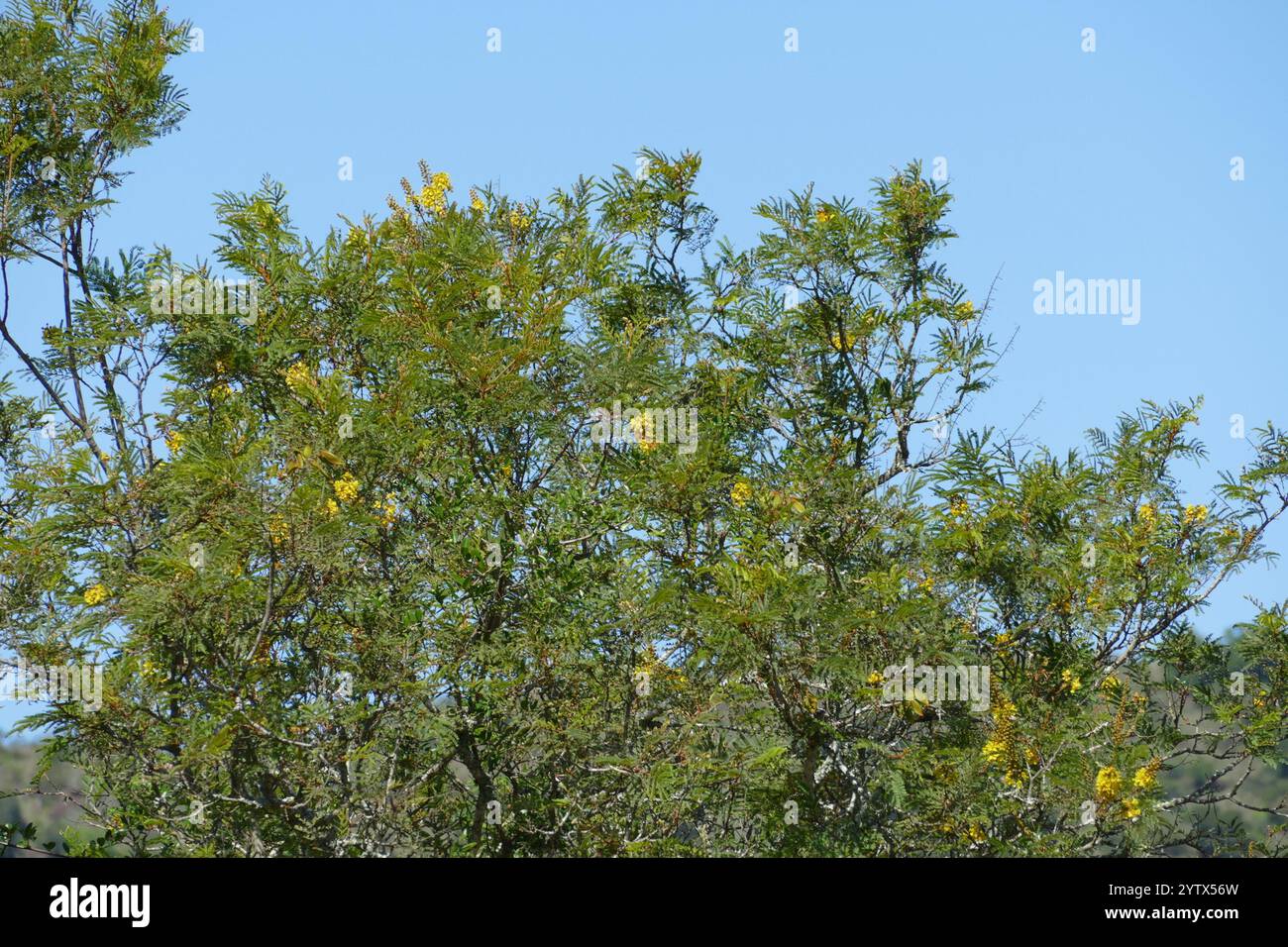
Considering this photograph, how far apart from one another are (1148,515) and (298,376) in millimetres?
4559

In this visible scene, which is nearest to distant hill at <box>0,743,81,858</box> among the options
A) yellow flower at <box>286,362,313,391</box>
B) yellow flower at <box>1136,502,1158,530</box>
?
yellow flower at <box>286,362,313,391</box>

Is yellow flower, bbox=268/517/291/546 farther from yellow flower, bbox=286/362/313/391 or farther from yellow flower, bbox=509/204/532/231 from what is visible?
yellow flower, bbox=509/204/532/231

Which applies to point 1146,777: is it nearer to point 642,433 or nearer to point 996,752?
point 996,752

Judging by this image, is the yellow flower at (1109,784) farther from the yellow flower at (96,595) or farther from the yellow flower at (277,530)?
the yellow flower at (96,595)

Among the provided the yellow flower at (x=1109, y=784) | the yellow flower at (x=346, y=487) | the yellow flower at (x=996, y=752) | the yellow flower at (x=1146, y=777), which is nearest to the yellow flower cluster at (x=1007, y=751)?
the yellow flower at (x=996, y=752)

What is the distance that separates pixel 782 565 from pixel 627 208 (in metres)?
2.87

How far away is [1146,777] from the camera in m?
6.66

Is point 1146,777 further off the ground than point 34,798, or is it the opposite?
point 1146,777

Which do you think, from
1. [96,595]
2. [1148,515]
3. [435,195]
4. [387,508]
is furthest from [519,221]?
[1148,515]

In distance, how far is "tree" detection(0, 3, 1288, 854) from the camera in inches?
269

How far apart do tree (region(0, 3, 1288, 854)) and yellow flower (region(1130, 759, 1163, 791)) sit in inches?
2.5

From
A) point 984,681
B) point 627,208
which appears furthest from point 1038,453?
point 627,208

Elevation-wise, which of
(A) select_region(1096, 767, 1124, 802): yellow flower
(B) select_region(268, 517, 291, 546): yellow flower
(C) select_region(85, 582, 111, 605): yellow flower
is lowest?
(A) select_region(1096, 767, 1124, 802): yellow flower

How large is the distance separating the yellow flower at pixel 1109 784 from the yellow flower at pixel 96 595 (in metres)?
4.76
